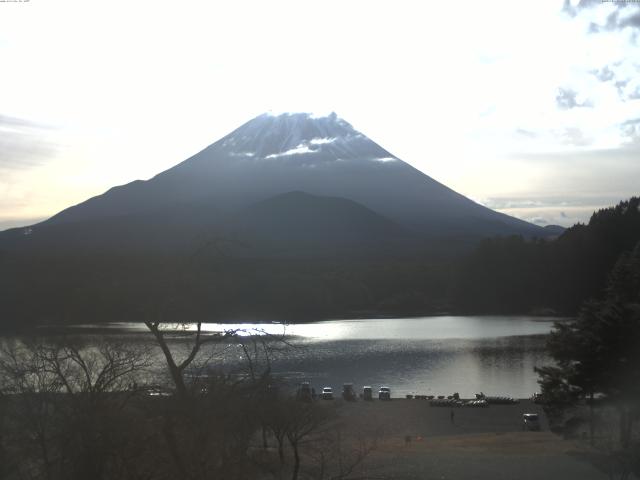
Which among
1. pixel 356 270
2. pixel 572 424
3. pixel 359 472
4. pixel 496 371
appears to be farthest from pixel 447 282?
pixel 359 472

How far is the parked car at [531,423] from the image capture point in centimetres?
1428

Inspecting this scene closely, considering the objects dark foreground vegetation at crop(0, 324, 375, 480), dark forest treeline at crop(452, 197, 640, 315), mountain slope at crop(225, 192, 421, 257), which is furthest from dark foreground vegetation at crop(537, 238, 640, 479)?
mountain slope at crop(225, 192, 421, 257)

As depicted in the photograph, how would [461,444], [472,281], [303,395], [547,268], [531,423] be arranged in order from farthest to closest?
[472,281] < [547,268] < [531,423] < [303,395] < [461,444]

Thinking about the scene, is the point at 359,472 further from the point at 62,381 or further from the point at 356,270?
the point at 356,270

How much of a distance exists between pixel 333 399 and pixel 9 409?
13.0 metres

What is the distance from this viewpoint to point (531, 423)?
14430 mm

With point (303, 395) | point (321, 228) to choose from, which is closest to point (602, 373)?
point (303, 395)

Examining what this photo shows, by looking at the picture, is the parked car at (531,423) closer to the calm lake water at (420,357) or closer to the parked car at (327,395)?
the calm lake water at (420,357)

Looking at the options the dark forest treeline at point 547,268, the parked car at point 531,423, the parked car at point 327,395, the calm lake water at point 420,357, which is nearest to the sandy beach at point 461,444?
the parked car at point 531,423

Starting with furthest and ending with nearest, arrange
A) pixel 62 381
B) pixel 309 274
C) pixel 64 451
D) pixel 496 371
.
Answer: pixel 309 274, pixel 496 371, pixel 62 381, pixel 64 451

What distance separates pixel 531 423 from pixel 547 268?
38454 millimetres

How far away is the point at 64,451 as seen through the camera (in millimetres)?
4391

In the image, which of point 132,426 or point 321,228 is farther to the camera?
point 321,228

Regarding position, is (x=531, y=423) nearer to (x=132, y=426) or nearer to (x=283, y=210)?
(x=132, y=426)
